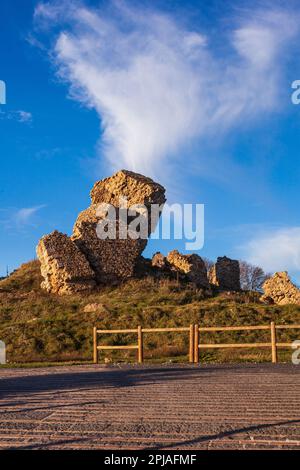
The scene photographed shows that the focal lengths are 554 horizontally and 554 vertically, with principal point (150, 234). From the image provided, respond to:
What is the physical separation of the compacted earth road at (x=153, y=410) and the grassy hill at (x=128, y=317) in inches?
279

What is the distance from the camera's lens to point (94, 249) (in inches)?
1443

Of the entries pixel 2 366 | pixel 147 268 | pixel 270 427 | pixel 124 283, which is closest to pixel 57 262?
pixel 124 283

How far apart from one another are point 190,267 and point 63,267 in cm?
977

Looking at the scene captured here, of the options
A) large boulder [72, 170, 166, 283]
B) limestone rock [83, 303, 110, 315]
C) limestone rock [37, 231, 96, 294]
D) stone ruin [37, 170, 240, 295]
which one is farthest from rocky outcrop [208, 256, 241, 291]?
limestone rock [83, 303, 110, 315]

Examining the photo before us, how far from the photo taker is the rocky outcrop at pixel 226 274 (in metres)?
42.1

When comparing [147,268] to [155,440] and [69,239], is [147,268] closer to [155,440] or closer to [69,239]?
[69,239]

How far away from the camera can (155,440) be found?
6930mm

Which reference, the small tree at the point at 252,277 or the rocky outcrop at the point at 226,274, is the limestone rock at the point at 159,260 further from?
the small tree at the point at 252,277

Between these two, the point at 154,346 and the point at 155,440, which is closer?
the point at 155,440

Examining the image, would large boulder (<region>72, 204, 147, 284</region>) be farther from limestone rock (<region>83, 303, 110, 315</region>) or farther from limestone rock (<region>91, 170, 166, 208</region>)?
limestone rock (<region>83, 303, 110, 315</region>)

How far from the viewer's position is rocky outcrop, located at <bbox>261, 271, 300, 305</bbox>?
32.9 metres

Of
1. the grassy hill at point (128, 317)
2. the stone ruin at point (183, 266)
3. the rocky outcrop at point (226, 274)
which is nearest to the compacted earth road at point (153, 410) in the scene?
the grassy hill at point (128, 317)

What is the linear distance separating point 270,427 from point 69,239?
96.4ft

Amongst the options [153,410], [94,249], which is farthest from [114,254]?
[153,410]
